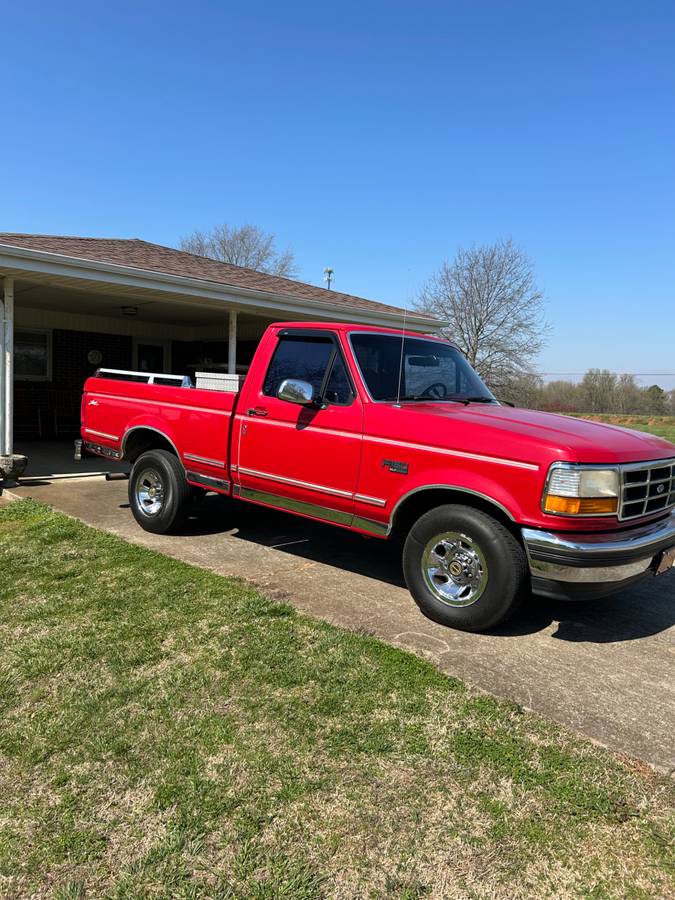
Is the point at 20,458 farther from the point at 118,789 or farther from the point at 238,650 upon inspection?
the point at 118,789

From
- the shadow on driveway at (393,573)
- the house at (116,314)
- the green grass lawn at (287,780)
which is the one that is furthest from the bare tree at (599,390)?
the green grass lawn at (287,780)

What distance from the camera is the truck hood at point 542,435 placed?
373 centimetres

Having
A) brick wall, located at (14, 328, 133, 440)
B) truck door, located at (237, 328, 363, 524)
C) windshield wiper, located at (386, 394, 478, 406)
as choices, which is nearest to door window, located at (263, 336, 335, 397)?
truck door, located at (237, 328, 363, 524)

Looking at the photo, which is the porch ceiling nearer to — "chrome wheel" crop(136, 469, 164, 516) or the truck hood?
"chrome wheel" crop(136, 469, 164, 516)

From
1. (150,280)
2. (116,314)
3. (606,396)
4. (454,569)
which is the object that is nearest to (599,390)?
(606,396)

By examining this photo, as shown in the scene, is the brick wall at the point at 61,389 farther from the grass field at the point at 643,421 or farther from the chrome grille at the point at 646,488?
the grass field at the point at 643,421

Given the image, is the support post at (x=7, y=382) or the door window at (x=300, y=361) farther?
the support post at (x=7, y=382)

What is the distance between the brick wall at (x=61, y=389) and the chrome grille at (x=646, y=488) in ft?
44.0

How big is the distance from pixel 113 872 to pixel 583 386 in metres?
38.2

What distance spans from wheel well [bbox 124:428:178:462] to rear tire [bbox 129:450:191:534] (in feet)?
0.53

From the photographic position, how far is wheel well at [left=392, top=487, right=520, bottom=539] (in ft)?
13.2

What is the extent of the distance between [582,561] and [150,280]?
7.34 m

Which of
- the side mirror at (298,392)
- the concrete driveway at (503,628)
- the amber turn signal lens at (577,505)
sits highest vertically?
the side mirror at (298,392)

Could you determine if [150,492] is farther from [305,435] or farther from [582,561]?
[582,561]
